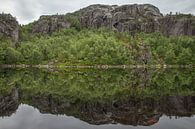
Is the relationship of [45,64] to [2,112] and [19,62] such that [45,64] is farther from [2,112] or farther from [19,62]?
[2,112]

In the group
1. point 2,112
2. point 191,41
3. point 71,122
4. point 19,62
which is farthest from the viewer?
point 191,41

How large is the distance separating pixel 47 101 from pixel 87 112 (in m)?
9.07

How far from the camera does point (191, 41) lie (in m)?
176

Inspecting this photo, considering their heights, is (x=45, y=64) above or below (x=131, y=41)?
below

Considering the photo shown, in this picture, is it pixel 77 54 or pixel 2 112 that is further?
pixel 77 54

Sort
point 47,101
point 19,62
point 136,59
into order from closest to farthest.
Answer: point 47,101 → point 19,62 → point 136,59

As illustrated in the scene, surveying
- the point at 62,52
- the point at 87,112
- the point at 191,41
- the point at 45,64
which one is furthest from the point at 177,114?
the point at 191,41

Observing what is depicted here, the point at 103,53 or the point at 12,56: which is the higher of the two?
the point at 103,53

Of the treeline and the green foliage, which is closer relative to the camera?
the green foliage

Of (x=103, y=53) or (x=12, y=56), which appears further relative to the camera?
(x=103, y=53)

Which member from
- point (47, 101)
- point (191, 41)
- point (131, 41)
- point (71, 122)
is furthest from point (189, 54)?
point (71, 122)

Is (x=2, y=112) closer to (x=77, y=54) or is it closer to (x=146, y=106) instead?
(x=146, y=106)

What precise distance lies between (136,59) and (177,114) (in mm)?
133306

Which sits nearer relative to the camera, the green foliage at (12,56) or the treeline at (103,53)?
the green foliage at (12,56)
